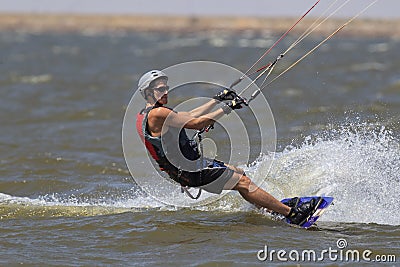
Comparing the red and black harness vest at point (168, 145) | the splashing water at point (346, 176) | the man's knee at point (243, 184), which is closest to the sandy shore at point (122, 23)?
the splashing water at point (346, 176)

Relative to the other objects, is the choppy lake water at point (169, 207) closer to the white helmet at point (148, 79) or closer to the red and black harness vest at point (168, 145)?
the red and black harness vest at point (168, 145)

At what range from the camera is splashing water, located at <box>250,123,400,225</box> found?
8.25 metres

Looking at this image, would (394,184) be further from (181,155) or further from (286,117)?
(286,117)

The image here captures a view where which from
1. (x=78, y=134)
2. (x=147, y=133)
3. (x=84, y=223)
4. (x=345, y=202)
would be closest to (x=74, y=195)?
(x=84, y=223)

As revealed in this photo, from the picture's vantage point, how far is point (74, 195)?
32.5 feet

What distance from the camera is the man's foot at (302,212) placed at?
305 inches

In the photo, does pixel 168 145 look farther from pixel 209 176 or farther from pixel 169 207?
pixel 169 207

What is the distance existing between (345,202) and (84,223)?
3.02 metres

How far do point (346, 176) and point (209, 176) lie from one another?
7.07 feet

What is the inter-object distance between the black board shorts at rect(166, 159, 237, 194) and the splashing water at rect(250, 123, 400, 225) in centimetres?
135

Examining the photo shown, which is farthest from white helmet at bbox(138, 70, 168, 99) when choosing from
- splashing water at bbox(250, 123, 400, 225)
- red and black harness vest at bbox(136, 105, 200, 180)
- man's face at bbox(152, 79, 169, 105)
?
splashing water at bbox(250, 123, 400, 225)

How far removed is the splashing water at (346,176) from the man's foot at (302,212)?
16.6 inches

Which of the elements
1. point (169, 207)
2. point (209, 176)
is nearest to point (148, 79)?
point (209, 176)

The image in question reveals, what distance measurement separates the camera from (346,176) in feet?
29.2
